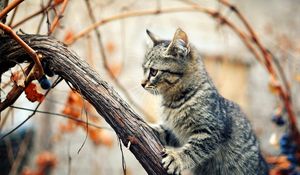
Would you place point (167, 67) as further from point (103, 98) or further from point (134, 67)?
point (134, 67)

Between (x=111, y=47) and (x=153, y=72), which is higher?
(x=111, y=47)

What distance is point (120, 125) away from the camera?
1943 millimetres

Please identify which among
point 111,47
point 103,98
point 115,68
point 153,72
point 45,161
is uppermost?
point 111,47

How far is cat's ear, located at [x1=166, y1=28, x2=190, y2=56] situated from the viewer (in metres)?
2.42

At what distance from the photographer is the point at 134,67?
5.31 meters

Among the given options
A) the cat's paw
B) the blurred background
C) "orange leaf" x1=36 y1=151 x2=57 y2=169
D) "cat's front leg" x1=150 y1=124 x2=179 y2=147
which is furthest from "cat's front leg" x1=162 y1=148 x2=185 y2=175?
"orange leaf" x1=36 y1=151 x2=57 y2=169

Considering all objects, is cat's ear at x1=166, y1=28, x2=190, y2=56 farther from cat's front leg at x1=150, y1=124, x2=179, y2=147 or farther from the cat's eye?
cat's front leg at x1=150, y1=124, x2=179, y2=147

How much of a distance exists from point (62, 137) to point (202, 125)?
2.69 m

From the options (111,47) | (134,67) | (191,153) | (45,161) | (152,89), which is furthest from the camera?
(134,67)

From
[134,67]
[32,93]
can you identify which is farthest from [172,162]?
[134,67]

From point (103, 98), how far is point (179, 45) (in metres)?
0.71

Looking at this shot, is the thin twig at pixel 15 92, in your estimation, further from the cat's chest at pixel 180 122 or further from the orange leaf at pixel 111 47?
the orange leaf at pixel 111 47

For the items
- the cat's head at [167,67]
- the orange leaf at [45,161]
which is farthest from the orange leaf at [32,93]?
the orange leaf at [45,161]

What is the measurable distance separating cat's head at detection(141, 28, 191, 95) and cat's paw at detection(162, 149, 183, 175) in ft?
1.43
